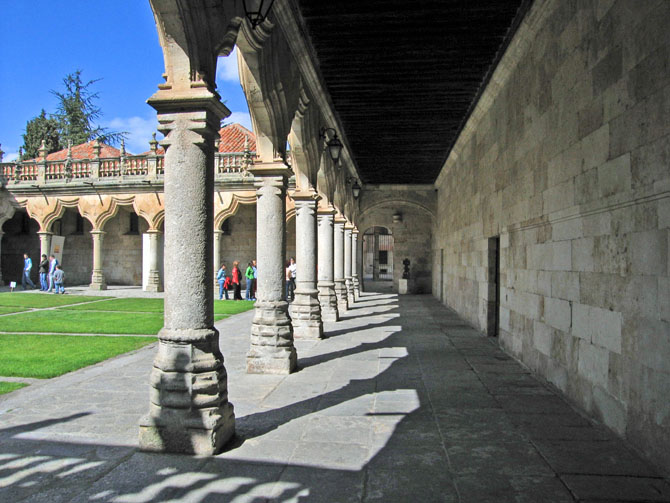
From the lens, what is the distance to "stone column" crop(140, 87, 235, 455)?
3.40 metres

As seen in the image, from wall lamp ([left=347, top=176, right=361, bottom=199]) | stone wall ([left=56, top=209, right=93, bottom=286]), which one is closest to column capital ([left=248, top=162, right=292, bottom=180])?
wall lamp ([left=347, top=176, right=361, bottom=199])

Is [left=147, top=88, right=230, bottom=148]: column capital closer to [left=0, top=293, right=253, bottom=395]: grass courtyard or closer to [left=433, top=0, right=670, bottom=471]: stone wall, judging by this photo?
[left=433, top=0, right=670, bottom=471]: stone wall

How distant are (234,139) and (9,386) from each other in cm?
1882

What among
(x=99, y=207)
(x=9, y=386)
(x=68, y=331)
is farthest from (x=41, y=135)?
(x=9, y=386)

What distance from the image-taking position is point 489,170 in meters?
8.48

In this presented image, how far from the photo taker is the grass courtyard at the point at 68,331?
20.5 ft

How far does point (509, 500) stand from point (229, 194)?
1820 cm

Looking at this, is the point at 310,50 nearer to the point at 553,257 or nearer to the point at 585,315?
the point at 553,257

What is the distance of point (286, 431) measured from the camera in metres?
3.82

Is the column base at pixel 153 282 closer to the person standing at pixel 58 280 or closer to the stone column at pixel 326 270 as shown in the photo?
the person standing at pixel 58 280

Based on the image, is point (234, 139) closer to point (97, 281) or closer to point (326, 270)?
point (97, 281)

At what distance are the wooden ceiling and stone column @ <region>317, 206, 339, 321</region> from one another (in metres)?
1.89

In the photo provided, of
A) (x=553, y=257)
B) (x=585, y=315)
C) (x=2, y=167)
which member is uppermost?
(x=2, y=167)

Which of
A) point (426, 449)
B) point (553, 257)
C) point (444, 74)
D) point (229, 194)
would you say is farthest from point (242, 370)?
point (229, 194)
